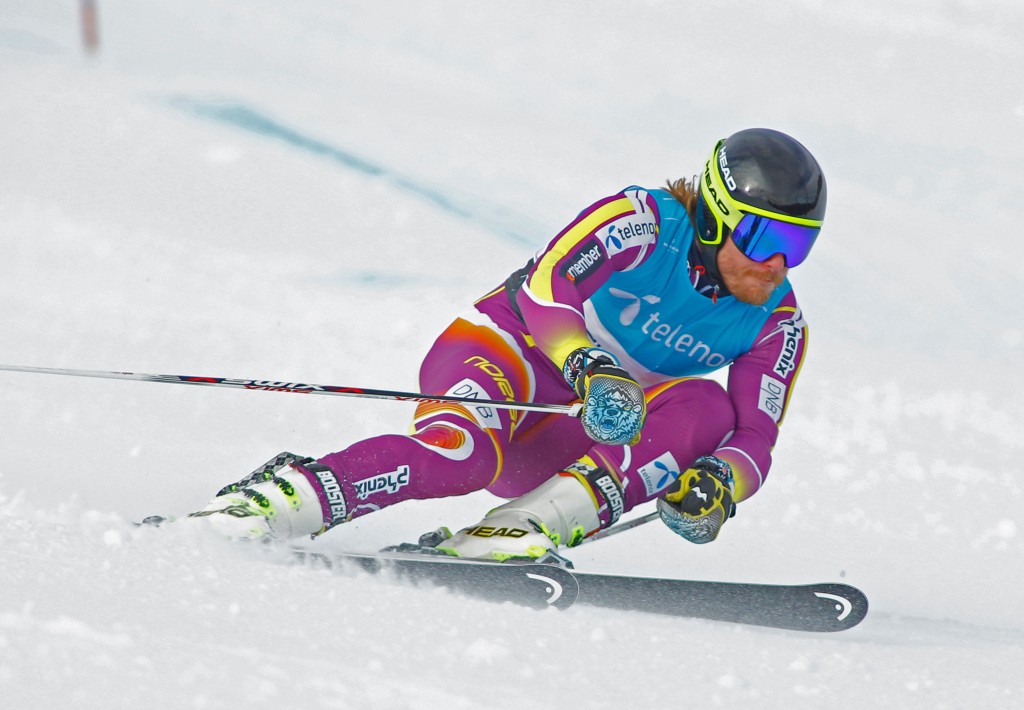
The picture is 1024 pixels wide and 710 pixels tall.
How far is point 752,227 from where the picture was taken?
2.68 metres

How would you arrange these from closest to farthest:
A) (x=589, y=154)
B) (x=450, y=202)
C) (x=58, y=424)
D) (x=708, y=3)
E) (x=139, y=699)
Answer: (x=139, y=699)
(x=58, y=424)
(x=450, y=202)
(x=589, y=154)
(x=708, y=3)

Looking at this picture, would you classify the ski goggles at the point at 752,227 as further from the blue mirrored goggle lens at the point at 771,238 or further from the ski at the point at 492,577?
the ski at the point at 492,577

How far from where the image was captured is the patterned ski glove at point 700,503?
268 cm

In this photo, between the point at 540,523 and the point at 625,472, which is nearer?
the point at 540,523

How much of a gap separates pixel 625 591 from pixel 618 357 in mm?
701

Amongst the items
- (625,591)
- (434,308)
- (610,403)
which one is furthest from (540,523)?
(434,308)

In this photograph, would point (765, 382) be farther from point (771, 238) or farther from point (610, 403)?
point (610, 403)

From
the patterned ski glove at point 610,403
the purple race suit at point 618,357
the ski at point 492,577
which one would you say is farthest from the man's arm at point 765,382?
the ski at point 492,577

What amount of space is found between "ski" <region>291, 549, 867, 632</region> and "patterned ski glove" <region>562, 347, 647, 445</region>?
342mm

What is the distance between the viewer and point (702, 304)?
2.90 meters

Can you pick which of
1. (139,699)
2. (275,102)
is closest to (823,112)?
(275,102)

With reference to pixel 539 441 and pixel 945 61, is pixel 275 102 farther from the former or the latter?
pixel 539 441

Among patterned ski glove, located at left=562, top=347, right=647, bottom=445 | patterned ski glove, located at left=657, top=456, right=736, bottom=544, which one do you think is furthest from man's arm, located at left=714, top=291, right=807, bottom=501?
patterned ski glove, located at left=562, top=347, right=647, bottom=445

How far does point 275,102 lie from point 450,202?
2398 mm
